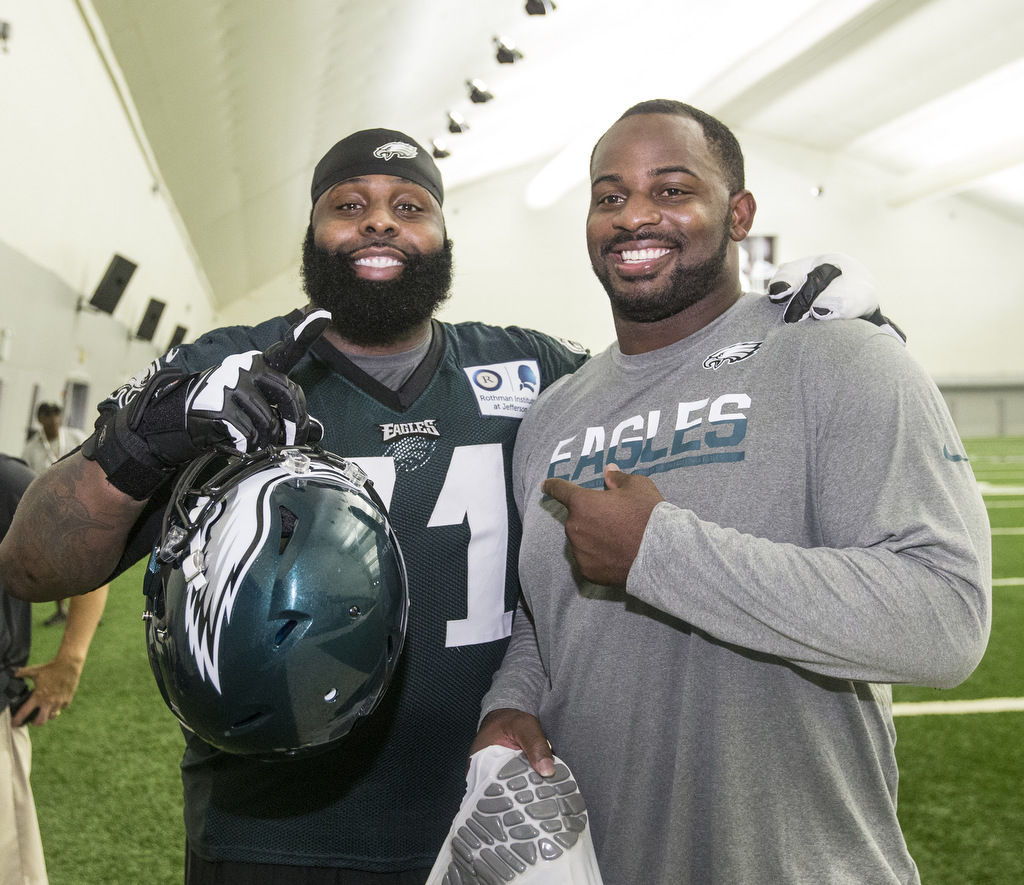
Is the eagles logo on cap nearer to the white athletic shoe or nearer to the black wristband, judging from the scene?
the black wristband

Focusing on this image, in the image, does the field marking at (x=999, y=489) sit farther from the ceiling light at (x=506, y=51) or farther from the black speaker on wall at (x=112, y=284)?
the black speaker on wall at (x=112, y=284)

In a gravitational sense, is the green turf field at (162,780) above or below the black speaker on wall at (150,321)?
below

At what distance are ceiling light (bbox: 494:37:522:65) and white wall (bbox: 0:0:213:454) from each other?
4798 mm

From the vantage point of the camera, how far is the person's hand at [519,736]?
4.87ft

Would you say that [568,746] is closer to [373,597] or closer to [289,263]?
[373,597]

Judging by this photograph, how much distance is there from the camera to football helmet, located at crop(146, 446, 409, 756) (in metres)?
1.26

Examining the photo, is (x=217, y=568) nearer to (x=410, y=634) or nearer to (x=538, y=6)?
(x=410, y=634)

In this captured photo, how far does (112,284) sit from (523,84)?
313 inches

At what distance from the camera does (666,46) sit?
13867 millimetres

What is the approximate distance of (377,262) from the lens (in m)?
2.04

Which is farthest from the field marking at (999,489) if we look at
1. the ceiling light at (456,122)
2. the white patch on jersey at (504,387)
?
the white patch on jersey at (504,387)

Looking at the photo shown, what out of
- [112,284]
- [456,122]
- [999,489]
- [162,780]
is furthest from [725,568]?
[999,489]

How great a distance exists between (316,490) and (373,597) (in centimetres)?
19

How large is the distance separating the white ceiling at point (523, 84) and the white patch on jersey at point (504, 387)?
495 centimetres
